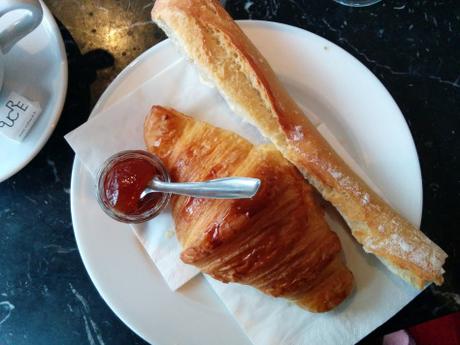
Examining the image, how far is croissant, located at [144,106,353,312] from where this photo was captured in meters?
1.07

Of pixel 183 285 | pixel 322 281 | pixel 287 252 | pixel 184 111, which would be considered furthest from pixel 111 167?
pixel 322 281

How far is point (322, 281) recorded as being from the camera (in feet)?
3.79

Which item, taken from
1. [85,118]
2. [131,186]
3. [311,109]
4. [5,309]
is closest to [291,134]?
[311,109]

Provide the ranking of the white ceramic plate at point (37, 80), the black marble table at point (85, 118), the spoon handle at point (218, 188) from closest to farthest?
the spoon handle at point (218, 188), the white ceramic plate at point (37, 80), the black marble table at point (85, 118)

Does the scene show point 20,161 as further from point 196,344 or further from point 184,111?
point 196,344

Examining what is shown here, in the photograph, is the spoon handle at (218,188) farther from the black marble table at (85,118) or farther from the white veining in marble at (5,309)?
the white veining in marble at (5,309)

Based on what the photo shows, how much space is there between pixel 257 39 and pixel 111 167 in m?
0.49

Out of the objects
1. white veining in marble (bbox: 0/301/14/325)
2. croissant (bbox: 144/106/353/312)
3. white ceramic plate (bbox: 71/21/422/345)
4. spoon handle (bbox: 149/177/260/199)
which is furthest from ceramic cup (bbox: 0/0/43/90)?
white veining in marble (bbox: 0/301/14/325)

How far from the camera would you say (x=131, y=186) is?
1146 millimetres

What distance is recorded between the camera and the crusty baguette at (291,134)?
3.60 feet

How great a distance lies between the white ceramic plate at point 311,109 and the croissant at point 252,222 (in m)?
0.14

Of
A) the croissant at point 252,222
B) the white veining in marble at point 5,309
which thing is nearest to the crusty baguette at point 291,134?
the croissant at point 252,222

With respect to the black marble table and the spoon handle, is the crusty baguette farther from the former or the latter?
the black marble table

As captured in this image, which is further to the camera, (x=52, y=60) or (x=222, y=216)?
(x=52, y=60)
